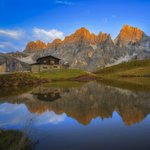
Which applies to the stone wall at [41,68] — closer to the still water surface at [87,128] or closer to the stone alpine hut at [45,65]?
the stone alpine hut at [45,65]

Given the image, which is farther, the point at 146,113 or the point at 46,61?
the point at 46,61

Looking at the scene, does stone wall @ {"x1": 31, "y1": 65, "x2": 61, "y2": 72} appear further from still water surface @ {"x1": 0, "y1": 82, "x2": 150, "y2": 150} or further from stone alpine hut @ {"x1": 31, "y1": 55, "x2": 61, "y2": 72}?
still water surface @ {"x1": 0, "y1": 82, "x2": 150, "y2": 150}

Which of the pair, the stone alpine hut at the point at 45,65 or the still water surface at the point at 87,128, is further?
the stone alpine hut at the point at 45,65

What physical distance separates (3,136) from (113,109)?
15052mm

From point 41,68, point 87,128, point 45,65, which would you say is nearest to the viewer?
point 87,128

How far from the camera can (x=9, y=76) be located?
264 feet

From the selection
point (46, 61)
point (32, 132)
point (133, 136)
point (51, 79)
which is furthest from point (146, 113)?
point (46, 61)

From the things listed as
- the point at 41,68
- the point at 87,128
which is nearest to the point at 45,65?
the point at 41,68

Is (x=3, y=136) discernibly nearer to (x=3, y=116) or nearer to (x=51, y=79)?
(x=3, y=116)

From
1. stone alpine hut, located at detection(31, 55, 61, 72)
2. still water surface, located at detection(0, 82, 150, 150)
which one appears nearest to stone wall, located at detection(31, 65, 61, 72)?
stone alpine hut, located at detection(31, 55, 61, 72)

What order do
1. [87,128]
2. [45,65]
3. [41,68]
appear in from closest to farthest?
[87,128] → [41,68] → [45,65]

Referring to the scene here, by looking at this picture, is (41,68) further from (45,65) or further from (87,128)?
(87,128)

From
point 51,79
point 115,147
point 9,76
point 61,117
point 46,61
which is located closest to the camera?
point 115,147

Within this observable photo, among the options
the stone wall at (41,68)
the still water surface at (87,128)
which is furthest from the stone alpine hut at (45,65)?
the still water surface at (87,128)
